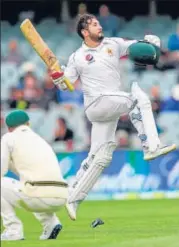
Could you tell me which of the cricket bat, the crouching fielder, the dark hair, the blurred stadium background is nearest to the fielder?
the dark hair

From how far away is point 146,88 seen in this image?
2098cm

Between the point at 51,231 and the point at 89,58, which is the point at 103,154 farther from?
the point at 51,231

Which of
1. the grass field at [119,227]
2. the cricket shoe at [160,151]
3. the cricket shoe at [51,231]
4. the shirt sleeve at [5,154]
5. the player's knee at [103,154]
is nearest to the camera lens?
the grass field at [119,227]

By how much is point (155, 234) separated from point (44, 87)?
34.6 ft

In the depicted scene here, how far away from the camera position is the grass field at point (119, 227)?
9.12m

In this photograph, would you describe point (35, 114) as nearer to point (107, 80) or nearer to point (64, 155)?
point (64, 155)

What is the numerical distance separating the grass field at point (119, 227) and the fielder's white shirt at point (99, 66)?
62.6 inches

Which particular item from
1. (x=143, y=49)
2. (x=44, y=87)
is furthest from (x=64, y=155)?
(x=143, y=49)

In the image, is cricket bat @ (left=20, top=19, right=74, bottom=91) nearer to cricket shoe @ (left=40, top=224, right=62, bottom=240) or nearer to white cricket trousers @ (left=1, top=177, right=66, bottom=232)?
white cricket trousers @ (left=1, top=177, right=66, bottom=232)

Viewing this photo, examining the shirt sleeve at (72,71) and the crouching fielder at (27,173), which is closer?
the crouching fielder at (27,173)

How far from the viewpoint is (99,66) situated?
433 inches

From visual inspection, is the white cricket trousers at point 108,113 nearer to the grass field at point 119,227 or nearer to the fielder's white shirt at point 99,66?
the fielder's white shirt at point 99,66

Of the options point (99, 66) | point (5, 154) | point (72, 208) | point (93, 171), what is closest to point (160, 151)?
point (93, 171)

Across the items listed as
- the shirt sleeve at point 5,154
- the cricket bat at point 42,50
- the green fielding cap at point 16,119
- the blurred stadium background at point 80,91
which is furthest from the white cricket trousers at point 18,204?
the blurred stadium background at point 80,91
